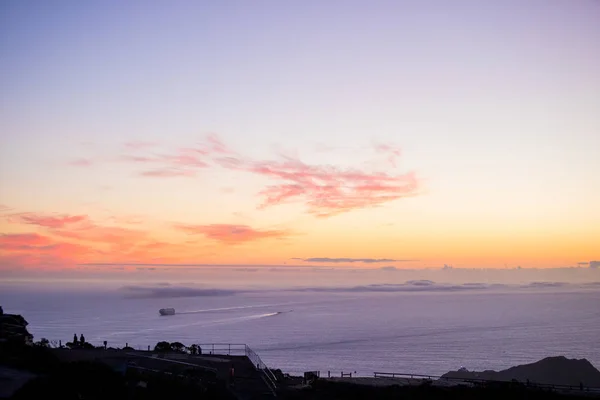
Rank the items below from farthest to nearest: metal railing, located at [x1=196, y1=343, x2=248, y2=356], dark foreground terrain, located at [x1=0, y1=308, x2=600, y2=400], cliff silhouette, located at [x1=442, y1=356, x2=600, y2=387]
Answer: metal railing, located at [x1=196, y1=343, x2=248, y2=356]
cliff silhouette, located at [x1=442, y1=356, x2=600, y2=387]
dark foreground terrain, located at [x1=0, y1=308, x2=600, y2=400]

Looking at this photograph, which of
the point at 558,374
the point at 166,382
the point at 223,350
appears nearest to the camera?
the point at 166,382

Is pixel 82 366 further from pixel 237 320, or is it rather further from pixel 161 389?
pixel 237 320

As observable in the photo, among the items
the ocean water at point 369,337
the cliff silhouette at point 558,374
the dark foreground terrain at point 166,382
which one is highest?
the dark foreground terrain at point 166,382

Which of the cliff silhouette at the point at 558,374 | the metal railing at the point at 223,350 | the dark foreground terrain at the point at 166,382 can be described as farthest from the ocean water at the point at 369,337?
the dark foreground terrain at the point at 166,382

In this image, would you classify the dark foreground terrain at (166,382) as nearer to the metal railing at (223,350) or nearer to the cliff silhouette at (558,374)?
the cliff silhouette at (558,374)

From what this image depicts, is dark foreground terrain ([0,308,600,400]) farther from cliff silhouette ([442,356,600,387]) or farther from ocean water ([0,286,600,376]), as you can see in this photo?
ocean water ([0,286,600,376])

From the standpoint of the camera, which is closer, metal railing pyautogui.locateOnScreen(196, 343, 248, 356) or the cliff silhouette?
the cliff silhouette

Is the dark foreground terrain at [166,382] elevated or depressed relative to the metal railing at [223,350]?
elevated

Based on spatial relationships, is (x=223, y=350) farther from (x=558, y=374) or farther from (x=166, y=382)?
(x=166, y=382)

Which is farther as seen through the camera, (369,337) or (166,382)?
(369,337)

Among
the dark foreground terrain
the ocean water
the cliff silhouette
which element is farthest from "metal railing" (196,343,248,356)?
the dark foreground terrain

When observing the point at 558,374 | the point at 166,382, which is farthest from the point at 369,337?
the point at 166,382

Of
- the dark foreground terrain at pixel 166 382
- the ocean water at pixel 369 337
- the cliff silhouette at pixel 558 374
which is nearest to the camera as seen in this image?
the dark foreground terrain at pixel 166 382
